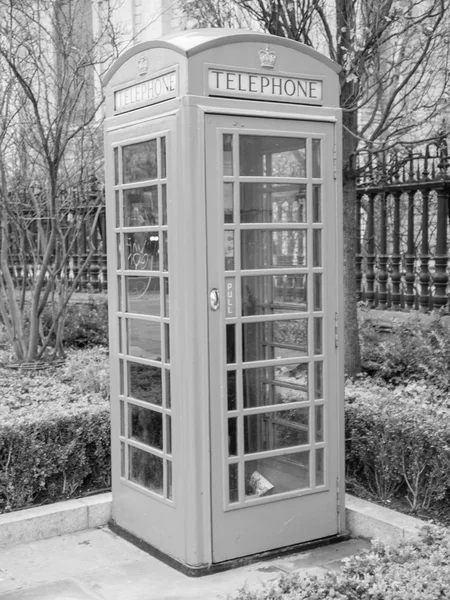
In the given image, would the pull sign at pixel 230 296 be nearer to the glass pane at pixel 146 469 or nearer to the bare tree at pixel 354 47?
the glass pane at pixel 146 469

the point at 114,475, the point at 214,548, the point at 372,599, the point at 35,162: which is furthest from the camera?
the point at 35,162

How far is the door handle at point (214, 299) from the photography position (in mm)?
4219

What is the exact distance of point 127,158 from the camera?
459cm

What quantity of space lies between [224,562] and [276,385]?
39.7 inches

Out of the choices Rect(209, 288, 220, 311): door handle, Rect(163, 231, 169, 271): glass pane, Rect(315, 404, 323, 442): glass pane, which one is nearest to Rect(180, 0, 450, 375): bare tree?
Rect(163, 231, 169, 271): glass pane

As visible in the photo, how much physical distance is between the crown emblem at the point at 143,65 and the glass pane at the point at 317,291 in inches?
57.6

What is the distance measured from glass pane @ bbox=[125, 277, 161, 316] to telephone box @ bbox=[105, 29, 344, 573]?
0.4 inches

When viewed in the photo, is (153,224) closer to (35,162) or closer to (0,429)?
(0,429)

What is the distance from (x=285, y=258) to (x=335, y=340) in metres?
0.56

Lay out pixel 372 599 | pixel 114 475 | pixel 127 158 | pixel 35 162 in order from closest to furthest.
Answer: pixel 372 599 < pixel 127 158 < pixel 114 475 < pixel 35 162

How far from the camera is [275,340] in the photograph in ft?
15.4

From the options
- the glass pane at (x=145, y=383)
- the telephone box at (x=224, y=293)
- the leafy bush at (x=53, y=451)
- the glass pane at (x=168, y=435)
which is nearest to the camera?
the telephone box at (x=224, y=293)

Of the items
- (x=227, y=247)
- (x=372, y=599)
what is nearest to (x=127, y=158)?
(x=227, y=247)

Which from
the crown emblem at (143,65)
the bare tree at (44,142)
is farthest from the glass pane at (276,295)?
the bare tree at (44,142)
